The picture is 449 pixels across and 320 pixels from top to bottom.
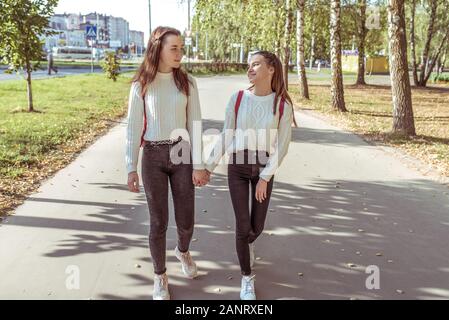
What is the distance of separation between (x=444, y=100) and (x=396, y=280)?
72.6 ft

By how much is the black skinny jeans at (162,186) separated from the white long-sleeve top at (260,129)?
22 cm

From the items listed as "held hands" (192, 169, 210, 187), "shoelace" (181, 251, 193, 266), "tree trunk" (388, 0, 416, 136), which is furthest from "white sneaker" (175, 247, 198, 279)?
"tree trunk" (388, 0, 416, 136)

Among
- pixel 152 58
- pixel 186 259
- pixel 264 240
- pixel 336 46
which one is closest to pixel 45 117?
pixel 336 46

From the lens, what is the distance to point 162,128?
365cm

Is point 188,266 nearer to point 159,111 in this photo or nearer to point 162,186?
point 162,186

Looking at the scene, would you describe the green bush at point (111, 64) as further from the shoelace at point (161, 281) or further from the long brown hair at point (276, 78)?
the shoelace at point (161, 281)

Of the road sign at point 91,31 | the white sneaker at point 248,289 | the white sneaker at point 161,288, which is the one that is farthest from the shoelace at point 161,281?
Answer: the road sign at point 91,31

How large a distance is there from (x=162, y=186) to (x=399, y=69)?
932 centimetres

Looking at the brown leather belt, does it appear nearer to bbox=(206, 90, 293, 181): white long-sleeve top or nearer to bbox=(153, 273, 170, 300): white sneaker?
bbox=(206, 90, 293, 181): white long-sleeve top

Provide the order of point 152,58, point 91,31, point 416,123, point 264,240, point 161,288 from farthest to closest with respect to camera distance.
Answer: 1. point 91,31
2. point 416,123
3. point 264,240
4. point 161,288
5. point 152,58

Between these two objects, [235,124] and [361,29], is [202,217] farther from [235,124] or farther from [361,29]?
[361,29]

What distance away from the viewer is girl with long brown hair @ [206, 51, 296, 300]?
146 inches

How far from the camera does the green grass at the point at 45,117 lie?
8.96 meters
